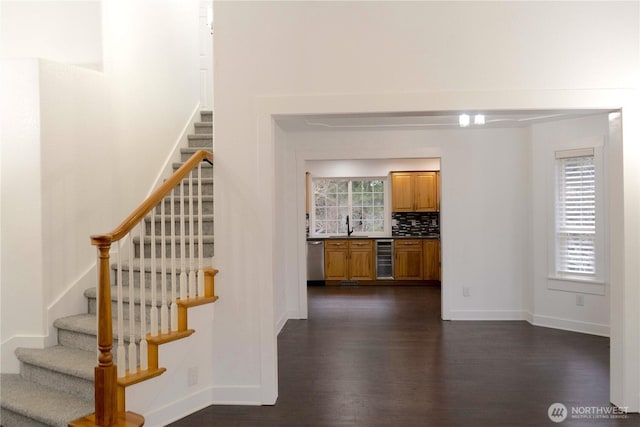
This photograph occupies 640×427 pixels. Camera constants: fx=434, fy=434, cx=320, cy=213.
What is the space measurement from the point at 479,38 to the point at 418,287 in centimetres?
594

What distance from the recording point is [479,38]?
3219mm

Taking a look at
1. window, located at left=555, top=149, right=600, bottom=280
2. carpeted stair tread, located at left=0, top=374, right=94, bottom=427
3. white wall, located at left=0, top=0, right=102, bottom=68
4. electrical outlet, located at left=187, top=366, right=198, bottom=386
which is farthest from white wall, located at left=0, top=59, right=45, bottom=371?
window, located at left=555, top=149, right=600, bottom=280

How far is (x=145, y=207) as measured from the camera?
2807mm

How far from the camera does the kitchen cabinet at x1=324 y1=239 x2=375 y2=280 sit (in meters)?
8.70

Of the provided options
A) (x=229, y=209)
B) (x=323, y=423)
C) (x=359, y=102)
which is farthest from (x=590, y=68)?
(x=323, y=423)

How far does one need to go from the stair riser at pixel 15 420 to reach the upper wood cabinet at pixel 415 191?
719 cm

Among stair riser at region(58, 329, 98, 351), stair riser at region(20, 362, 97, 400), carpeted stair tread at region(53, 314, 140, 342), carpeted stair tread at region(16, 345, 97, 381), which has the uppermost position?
carpeted stair tread at region(53, 314, 140, 342)

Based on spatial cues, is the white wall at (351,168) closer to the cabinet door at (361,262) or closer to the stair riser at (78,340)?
the cabinet door at (361,262)

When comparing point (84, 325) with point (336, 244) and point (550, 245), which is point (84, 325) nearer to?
point (550, 245)

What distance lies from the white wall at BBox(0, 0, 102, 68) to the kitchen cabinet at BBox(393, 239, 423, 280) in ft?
21.0

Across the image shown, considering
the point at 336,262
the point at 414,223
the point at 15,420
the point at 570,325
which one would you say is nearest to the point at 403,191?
the point at 414,223

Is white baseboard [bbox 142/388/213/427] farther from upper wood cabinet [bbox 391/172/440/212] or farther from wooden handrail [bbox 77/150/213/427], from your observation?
upper wood cabinet [bbox 391/172/440/212]

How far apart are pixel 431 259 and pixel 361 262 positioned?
1.38 meters

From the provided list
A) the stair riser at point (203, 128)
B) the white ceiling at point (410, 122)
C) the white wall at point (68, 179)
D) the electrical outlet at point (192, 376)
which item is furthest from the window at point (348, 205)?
→ the electrical outlet at point (192, 376)
